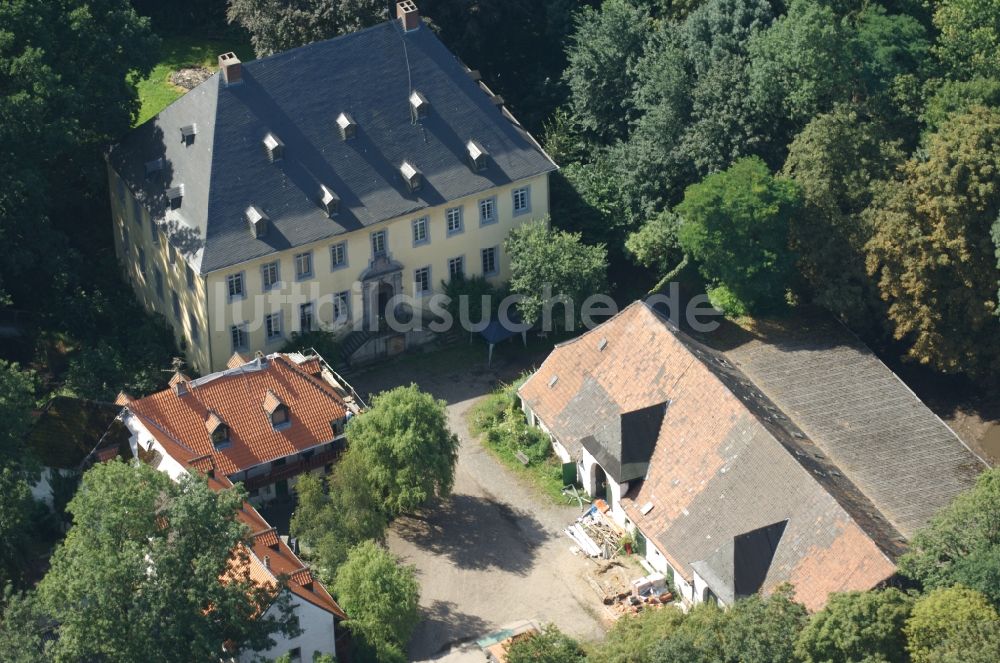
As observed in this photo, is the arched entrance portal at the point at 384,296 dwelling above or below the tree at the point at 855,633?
above

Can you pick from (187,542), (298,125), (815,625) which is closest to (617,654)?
(815,625)

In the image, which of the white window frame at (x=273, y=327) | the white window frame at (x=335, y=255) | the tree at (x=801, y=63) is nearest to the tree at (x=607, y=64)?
the tree at (x=801, y=63)

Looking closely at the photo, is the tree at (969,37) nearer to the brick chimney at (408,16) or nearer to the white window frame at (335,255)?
the brick chimney at (408,16)

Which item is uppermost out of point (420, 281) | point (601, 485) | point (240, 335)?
point (420, 281)

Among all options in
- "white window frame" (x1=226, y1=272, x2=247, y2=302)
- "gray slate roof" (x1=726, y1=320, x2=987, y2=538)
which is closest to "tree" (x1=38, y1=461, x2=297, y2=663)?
"white window frame" (x1=226, y1=272, x2=247, y2=302)

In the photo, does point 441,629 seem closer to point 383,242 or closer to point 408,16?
point 383,242

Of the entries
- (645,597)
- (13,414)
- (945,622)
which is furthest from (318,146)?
(945,622)
